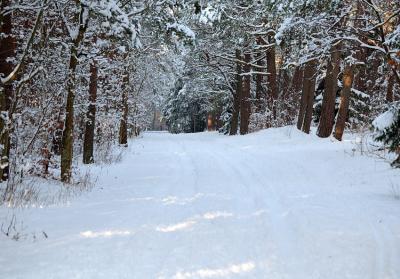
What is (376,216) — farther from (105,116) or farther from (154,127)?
(154,127)

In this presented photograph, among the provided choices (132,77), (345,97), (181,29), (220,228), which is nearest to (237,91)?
(132,77)

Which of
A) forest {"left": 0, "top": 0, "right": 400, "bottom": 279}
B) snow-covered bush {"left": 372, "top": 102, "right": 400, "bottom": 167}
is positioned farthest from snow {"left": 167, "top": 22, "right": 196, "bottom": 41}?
snow-covered bush {"left": 372, "top": 102, "right": 400, "bottom": 167}

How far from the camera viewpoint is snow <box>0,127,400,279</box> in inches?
178

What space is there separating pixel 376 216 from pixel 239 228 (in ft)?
7.21

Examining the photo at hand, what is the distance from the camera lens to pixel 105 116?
1727 centimetres

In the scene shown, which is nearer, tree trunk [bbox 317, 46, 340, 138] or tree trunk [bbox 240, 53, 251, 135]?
tree trunk [bbox 317, 46, 340, 138]

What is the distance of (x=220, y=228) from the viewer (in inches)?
238

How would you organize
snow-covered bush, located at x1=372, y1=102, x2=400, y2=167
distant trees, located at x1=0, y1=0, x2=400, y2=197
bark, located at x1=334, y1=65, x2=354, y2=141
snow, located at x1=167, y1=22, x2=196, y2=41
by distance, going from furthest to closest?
bark, located at x1=334, y1=65, x2=354, y2=141 < snow, located at x1=167, y1=22, x2=196, y2=41 < distant trees, located at x1=0, y1=0, x2=400, y2=197 < snow-covered bush, located at x1=372, y1=102, x2=400, y2=167

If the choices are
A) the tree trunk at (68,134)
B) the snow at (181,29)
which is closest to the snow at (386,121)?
the snow at (181,29)

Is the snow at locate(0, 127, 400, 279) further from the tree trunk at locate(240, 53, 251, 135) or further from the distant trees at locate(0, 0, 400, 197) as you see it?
the tree trunk at locate(240, 53, 251, 135)

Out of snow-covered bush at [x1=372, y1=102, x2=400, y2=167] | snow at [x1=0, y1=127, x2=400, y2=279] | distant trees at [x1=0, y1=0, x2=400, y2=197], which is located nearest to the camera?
snow at [x1=0, y1=127, x2=400, y2=279]

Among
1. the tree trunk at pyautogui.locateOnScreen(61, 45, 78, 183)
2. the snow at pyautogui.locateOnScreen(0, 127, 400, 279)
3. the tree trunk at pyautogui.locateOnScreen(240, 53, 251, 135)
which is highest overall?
the tree trunk at pyautogui.locateOnScreen(240, 53, 251, 135)

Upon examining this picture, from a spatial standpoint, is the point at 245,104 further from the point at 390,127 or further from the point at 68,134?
the point at 390,127

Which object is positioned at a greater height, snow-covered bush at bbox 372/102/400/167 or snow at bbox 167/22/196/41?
snow at bbox 167/22/196/41
